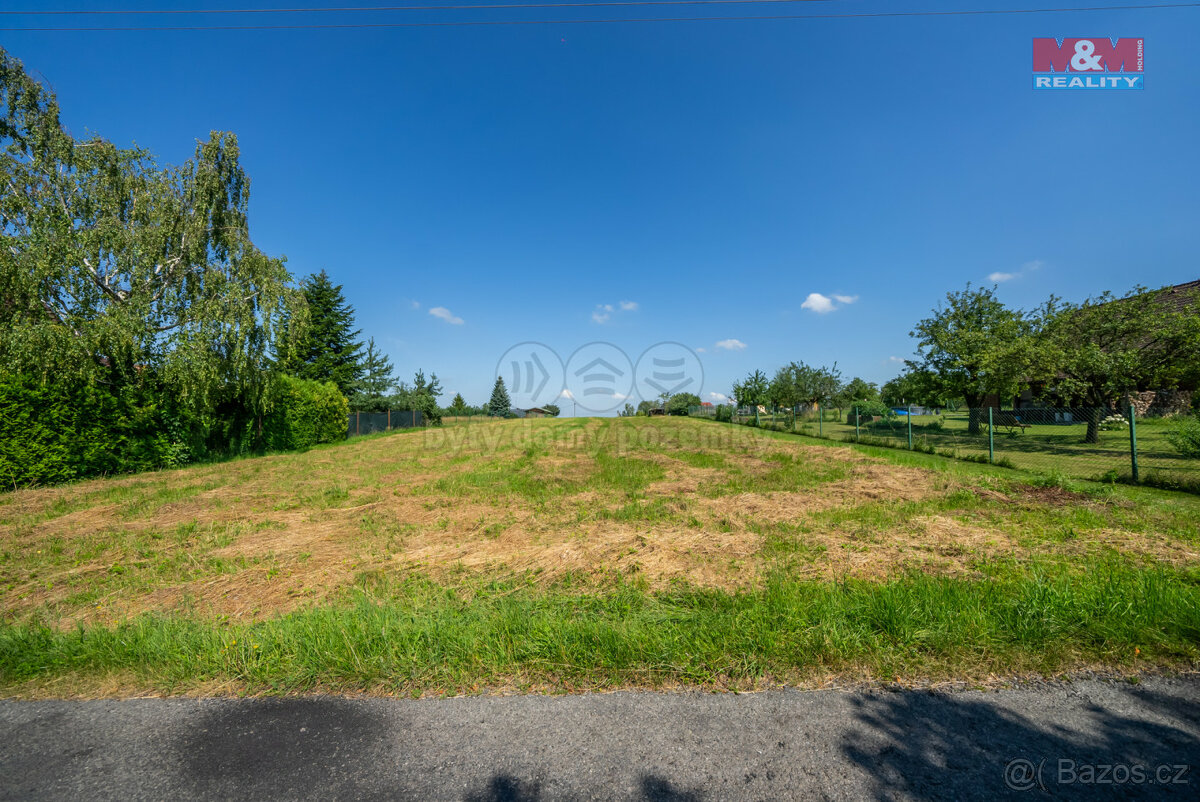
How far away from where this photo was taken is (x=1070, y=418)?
17.6 meters

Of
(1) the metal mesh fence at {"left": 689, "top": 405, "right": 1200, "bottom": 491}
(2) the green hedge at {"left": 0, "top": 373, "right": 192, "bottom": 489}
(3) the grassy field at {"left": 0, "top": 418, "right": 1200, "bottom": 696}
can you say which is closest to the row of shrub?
(2) the green hedge at {"left": 0, "top": 373, "right": 192, "bottom": 489}

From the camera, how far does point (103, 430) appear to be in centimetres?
1012

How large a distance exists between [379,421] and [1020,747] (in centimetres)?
3236

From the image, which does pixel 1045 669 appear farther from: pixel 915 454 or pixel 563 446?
pixel 563 446

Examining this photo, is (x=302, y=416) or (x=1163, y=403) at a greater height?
(x=1163, y=403)

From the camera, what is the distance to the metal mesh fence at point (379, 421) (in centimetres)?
2636

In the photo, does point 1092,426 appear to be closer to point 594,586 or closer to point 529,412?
point 594,586

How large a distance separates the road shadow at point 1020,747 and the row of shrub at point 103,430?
15.4 m

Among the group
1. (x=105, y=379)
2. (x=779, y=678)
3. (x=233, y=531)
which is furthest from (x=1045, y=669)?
(x=105, y=379)

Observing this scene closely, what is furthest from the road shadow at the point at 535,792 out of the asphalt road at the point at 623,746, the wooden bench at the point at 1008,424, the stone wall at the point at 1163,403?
the stone wall at the point at 1163,403

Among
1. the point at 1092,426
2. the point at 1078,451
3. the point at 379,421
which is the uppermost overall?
the point at 1092,426

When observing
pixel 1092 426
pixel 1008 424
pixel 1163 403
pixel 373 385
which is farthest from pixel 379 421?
pixel 1163 403

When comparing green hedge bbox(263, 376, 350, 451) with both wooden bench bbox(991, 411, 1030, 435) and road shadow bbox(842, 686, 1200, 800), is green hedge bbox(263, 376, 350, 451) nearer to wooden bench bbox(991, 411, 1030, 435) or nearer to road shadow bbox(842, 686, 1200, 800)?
road shadow bbox(842, 686, 1200, 800)

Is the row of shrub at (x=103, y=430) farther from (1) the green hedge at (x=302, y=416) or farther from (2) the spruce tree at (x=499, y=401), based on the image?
(2) the spruce tree at (x=499, y=401)
